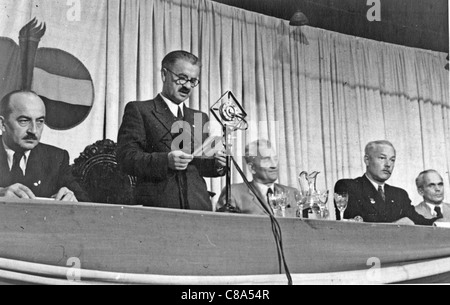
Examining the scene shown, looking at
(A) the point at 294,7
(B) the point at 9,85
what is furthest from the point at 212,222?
(A) the point at 294,7

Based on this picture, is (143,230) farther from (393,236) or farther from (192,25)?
(192,25)

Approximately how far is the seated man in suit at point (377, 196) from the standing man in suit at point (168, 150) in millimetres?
762

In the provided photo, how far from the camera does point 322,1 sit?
352cm

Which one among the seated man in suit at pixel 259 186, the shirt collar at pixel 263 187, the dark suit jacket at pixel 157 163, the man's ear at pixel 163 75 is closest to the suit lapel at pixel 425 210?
the seated man in suit at pixel 259 186

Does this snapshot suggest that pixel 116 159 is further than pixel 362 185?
No

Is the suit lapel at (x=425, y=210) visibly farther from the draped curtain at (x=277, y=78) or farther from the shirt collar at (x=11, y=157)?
the shirt collar at (x=11, y=157)

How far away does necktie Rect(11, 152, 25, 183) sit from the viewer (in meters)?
2.74

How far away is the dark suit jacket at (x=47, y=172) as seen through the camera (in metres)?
2.74

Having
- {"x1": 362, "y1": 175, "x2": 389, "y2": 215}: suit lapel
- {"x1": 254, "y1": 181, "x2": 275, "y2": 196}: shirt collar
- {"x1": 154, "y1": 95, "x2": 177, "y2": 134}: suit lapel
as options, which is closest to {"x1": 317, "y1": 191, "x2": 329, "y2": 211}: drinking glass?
{"x1": 254, "y1": 181, "x2": 275, "y2": 196}: shirt collar

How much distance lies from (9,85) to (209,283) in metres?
1.35

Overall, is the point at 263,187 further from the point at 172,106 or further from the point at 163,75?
the point at 163,75

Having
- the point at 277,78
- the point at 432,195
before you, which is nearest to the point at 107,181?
the point at 277,78
